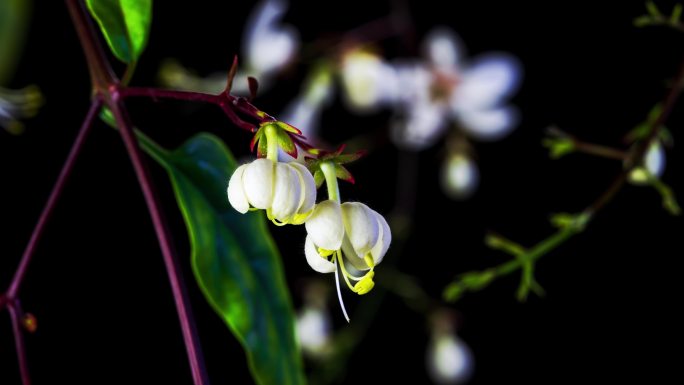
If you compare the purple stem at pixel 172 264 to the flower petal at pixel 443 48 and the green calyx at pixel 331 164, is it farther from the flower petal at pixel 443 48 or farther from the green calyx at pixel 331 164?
the flower petal at pixel 443 48

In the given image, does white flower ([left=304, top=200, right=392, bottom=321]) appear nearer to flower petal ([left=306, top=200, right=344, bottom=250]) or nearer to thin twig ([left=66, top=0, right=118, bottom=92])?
flower petal ([left=306, top=200, right=344, bottom=250])

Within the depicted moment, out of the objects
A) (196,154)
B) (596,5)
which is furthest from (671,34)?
(196,154)

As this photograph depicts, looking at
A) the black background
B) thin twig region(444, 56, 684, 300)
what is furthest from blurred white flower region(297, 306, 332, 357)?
thin twig region(444, 56, 684, 300)

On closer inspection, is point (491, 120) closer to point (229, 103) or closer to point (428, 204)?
point (428, 204)

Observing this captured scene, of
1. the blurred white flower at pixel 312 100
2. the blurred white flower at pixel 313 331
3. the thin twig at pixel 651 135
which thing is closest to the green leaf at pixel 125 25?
the thin twig at pixel 651 135

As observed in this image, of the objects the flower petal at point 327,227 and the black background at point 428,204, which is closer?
the flower petal at point 327,227

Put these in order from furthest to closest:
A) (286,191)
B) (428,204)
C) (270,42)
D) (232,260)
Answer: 1. (428,204)
2. (270,42)
3. (232,260)
4. (286,191)

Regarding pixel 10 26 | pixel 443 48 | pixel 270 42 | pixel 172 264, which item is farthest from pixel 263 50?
pixel 172 264
